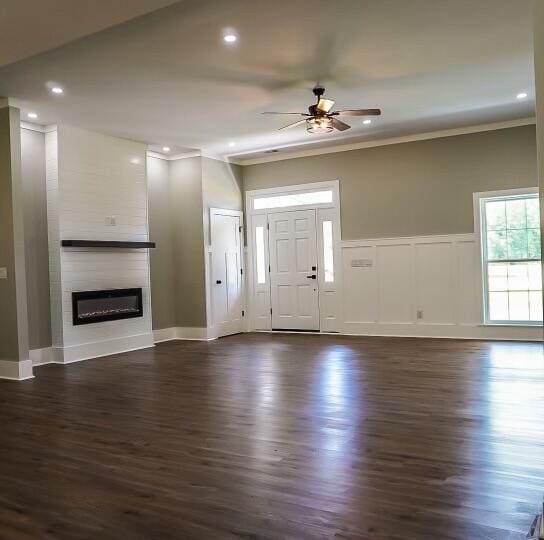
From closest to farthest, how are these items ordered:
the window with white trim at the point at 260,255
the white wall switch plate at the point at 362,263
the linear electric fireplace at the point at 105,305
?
1. the linear electric fireplace at the point at 105,305
2. the white wall switch plate at the point at 362,263
3. the window with white trim at the point at 260,255

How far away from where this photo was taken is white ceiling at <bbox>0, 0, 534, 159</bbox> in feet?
13.7

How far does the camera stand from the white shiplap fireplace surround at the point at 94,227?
22.5 ft

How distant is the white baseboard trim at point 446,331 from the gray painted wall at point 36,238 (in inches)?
182

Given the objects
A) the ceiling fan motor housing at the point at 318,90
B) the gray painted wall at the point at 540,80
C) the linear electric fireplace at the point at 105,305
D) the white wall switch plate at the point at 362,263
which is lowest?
the linear electric fireplace at the point at 105,305

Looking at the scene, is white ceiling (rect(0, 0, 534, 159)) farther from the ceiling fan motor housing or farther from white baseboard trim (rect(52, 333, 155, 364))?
white baseboard trim (rect(52, 333, 155, 364))

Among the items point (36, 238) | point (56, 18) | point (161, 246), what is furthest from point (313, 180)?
point (56, 18)

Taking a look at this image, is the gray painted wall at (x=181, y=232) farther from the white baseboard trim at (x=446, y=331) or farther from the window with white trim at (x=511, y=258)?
the window with white trim at (x=511, y=258)

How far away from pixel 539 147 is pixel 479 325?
21.4ft

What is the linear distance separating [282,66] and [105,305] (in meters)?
4.11

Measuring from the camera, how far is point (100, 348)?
288 inches

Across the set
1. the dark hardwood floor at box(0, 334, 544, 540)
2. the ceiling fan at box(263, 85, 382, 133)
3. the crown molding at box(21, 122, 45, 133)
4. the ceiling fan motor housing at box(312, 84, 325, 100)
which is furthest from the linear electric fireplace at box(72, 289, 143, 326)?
the ceiling fan motor housing at box(312, 84, 325, 100)

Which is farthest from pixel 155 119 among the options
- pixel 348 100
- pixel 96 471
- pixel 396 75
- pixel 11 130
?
pixel 96 471

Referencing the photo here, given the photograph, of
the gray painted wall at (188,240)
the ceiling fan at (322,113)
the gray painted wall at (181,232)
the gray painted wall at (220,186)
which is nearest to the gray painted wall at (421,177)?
the gray painted wall at (220,186)

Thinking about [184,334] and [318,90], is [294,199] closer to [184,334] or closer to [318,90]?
[184,334]
